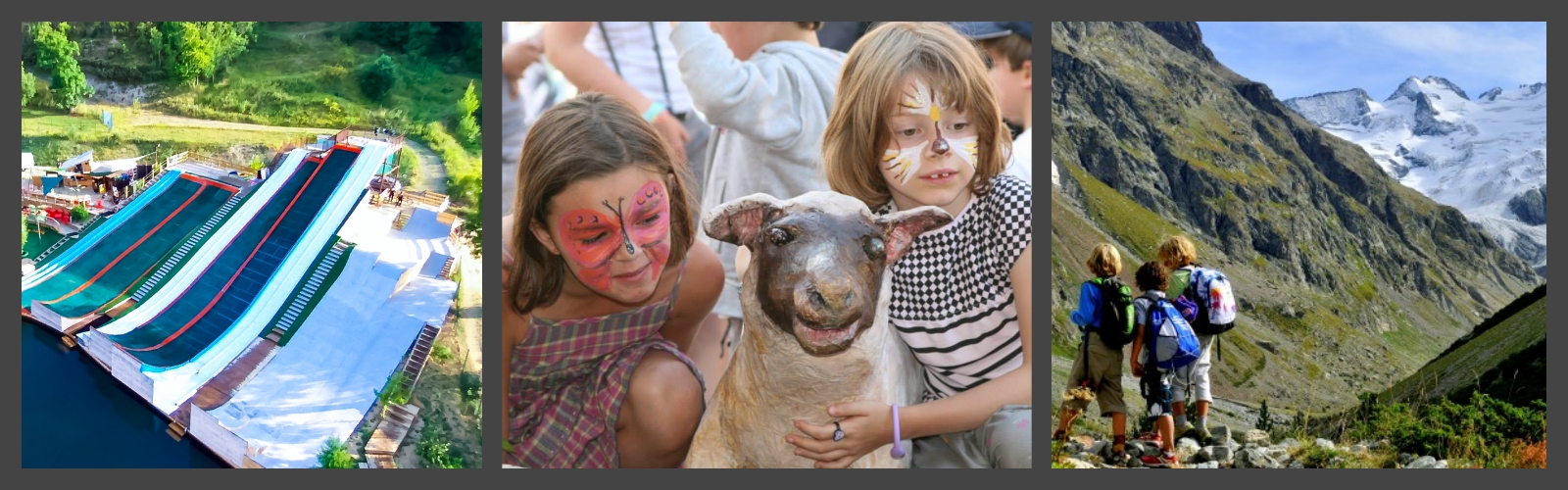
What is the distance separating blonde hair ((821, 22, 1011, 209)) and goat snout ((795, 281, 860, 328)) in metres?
0.80

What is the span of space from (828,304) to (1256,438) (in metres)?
2.81

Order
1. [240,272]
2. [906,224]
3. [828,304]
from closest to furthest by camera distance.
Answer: [828,304]
[906,224]
[240,272]

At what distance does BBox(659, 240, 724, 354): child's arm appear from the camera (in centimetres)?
866

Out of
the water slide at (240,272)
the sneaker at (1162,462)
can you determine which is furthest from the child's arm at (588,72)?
the sneaker at (1162,462)

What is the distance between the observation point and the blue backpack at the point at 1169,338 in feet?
28.1

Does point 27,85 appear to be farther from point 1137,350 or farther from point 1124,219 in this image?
point 1137,350

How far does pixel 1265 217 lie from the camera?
359 inches

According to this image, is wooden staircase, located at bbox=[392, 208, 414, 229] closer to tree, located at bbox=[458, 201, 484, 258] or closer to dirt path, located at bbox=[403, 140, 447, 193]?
dirt path, located at bbox=[403, 140, 447, 193]

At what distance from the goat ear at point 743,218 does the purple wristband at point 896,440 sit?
122 cm

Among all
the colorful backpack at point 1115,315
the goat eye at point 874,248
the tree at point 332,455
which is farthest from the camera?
the tree at point 332,455

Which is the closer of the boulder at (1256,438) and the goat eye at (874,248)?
the goat eye at (874,248)

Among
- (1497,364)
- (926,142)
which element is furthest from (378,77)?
(1497,364)

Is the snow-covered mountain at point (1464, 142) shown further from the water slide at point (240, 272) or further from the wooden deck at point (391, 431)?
the water slide at point (240, 272)

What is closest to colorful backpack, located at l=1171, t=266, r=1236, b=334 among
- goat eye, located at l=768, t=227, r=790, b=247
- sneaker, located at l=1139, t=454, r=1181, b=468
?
sneaker, located at l=1139, t=454, r=1181, b=468
